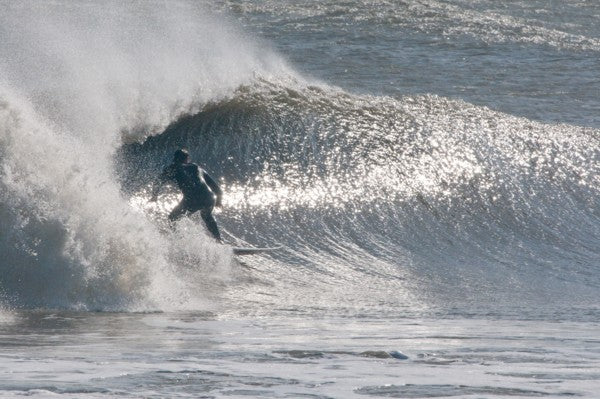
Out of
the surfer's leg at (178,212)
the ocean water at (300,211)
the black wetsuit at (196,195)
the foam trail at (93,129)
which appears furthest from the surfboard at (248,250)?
the surfer's leg at (178,212)

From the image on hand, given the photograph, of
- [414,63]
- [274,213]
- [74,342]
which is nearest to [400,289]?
[274,213]

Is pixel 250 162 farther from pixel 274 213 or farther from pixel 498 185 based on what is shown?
pixel 498 185

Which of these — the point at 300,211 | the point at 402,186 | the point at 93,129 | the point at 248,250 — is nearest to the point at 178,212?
the point at 248,250

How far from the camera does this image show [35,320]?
331 inches

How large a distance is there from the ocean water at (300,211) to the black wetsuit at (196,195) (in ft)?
0.61

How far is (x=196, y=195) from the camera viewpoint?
40.9 ft

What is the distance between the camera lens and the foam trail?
9.66 meters

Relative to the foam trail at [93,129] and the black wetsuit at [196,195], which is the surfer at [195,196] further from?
the foam trail at [93,129]

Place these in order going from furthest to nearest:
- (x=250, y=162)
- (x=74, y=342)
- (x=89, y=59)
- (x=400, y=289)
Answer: (x=89, y=59) → (x=250, y=162) → (x=400, y=289) → (x=74, y=342)

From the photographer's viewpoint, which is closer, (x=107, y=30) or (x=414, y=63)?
(x=107, y=30)

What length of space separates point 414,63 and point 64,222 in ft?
54.5

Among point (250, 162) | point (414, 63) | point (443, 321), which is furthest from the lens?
point (414, 63)

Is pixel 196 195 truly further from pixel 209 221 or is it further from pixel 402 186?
pixel 402 186

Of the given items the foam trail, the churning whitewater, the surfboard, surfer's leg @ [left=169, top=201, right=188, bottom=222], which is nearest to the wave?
the churning whitewater
